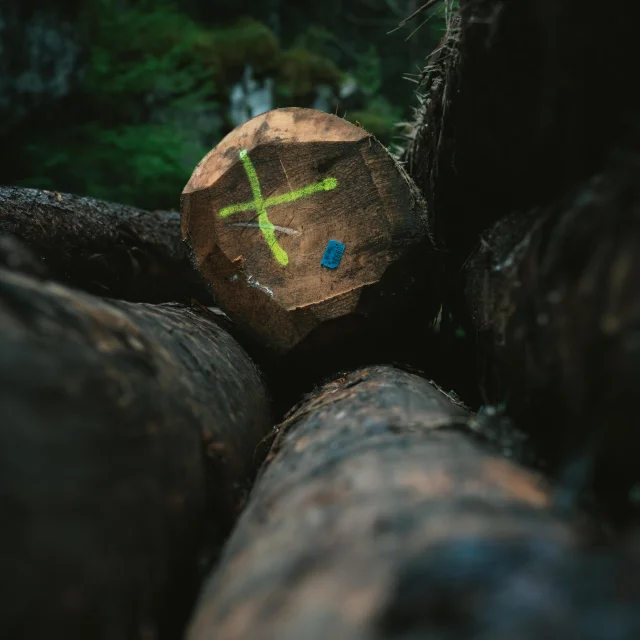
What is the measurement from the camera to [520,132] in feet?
4.36

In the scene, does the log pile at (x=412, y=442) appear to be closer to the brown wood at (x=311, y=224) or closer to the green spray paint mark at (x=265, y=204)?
the brown wood at (x=311, y=224)

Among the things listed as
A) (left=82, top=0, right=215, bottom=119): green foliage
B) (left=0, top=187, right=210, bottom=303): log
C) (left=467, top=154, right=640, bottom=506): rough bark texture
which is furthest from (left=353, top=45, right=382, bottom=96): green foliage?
(left=467, top=154, right=640, bottom=506): rough bark texture

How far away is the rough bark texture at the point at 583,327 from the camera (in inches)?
32.6

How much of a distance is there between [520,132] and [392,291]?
31.8 inches

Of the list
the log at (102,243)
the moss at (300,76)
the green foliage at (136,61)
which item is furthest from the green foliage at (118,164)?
the moss at (300,76)

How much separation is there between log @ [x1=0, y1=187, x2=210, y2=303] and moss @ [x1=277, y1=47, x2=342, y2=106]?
186 inches

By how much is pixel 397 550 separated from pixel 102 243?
2.39 metres

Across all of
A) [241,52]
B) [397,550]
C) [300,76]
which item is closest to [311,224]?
[397,550]

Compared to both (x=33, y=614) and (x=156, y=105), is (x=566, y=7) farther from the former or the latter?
(x=156, y=105)

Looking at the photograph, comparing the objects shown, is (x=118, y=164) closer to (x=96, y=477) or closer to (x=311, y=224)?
(x=311, y=224)

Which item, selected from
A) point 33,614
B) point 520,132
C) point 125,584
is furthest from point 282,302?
point 33,614

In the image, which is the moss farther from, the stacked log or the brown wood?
the stacked log

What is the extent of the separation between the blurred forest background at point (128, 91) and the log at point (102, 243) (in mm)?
1875

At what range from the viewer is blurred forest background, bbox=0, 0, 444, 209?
5.08 m
